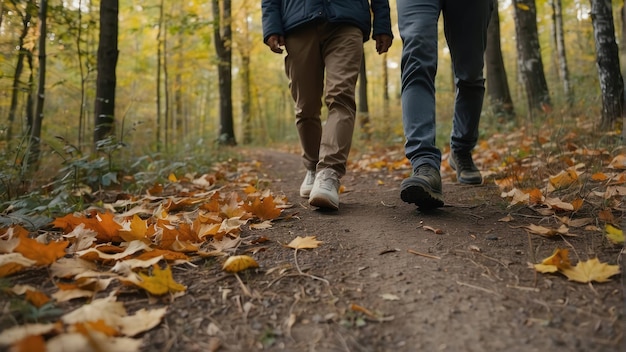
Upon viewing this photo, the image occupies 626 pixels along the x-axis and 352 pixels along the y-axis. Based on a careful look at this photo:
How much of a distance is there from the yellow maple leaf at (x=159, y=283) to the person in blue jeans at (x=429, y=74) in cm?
116

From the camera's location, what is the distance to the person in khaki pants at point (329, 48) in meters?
2.42

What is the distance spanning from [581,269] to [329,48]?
189 centimetres

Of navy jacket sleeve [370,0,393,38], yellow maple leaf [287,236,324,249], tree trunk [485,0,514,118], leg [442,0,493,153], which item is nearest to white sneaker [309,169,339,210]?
yellow maple leaf [287,236,324,249]

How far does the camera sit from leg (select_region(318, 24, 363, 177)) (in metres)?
2.45

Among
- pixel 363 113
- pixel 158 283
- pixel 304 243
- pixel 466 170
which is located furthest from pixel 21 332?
pixel 363 113

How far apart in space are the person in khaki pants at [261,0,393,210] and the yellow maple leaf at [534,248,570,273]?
1218mm

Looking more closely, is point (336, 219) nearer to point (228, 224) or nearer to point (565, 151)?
point (228, 224)

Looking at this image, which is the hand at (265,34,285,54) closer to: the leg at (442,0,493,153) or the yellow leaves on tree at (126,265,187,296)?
the leg at (442,0,493,153)

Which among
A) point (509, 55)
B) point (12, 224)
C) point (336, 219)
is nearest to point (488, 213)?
point (336, 219)

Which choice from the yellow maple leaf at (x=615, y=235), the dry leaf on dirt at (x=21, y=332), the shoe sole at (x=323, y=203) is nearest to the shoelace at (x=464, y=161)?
the shoe sole at (x=323, y=203)

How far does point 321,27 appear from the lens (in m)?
2.48

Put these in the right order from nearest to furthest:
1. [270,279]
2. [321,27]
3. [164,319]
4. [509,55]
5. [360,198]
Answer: [164,319], [270,279], [321,27], [360,198], [509,55]

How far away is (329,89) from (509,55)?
91.7 ft

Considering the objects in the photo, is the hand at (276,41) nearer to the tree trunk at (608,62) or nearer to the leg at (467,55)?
the leg at (467,55)
